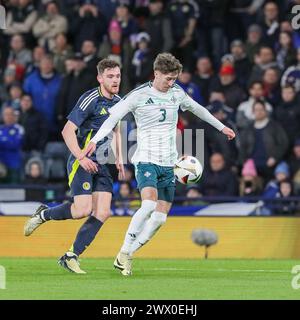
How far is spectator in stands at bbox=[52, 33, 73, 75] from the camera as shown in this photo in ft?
70.5

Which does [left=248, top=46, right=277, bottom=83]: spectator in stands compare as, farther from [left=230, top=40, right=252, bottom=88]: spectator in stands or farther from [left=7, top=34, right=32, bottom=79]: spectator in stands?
[left=7, top=34, right=32, bottom=79]: spectator in stands

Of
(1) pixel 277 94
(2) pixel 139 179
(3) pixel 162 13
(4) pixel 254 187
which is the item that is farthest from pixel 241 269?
(3) pixel 162 13

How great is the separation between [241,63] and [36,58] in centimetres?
372

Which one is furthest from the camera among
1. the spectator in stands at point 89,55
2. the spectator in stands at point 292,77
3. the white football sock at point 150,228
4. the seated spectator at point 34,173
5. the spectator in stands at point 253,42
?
the spectator in stands at point 253,42

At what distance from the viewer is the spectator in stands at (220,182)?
18.8m

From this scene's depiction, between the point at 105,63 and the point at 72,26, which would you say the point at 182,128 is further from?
the point at 105,63

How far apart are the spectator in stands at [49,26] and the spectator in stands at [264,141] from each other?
4.61 meters

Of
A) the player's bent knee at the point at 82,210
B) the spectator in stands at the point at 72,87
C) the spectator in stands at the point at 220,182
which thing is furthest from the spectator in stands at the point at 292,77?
the player's bent knee at the point at 82,210

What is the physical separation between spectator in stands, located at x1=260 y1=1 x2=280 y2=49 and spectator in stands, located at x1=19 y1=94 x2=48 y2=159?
4070mm

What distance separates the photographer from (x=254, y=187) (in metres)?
18.8

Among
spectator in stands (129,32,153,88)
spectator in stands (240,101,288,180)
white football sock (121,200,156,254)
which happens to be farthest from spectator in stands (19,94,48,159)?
white football sock (121,200,156,254)

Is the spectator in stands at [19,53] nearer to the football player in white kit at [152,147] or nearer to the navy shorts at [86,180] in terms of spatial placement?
the navy shorts at [86,180]

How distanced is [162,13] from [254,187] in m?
4.16

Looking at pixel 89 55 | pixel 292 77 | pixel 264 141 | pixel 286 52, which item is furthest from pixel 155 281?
pixel 89 55
